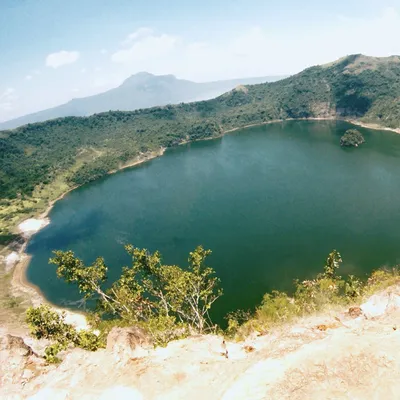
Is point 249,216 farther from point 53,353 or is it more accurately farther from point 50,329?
point 53,353

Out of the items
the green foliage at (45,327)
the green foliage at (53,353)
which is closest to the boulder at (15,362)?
the green foliage at (53,353)

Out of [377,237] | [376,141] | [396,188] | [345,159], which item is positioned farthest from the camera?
[376,141]

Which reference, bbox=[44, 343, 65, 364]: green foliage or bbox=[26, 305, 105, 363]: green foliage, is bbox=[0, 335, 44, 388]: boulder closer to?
bbox=[44, 343, 65, 364]: green foliage

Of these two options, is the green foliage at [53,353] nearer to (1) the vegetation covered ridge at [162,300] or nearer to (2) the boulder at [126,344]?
(1) the vegetation covered ridge at [162,300]

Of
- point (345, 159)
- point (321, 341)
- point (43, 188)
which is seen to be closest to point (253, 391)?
point (321, 341)

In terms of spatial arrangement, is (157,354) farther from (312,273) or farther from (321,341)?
(312,273)

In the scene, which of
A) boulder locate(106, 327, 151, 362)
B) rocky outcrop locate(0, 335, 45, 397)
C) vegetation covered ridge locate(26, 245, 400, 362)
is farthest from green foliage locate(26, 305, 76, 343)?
boulder locate(106, 327, 151, 362)
